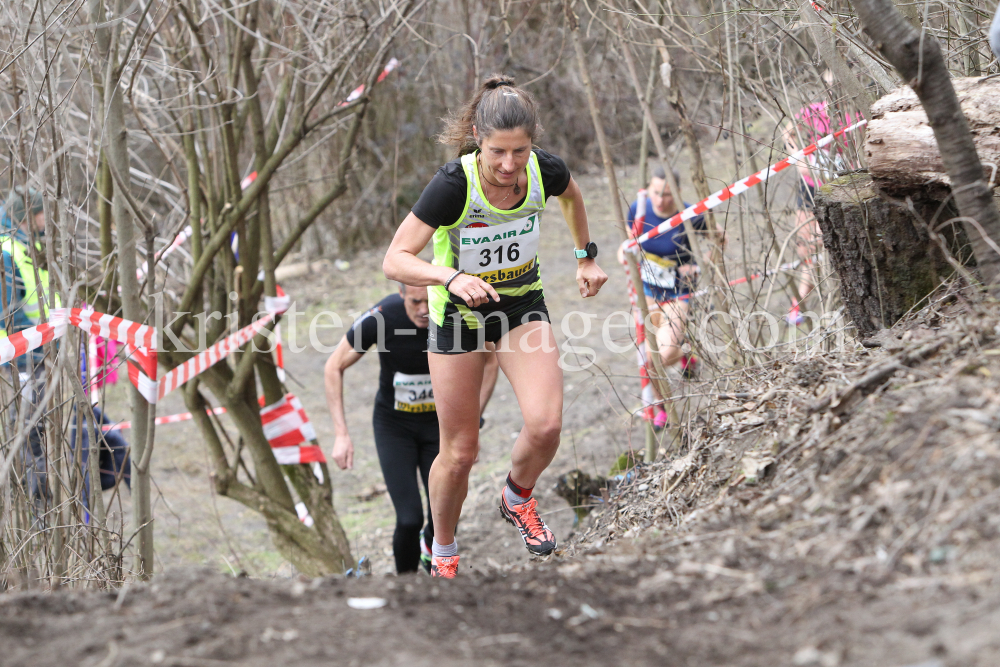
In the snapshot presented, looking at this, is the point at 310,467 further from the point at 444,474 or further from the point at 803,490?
the point at 803,490

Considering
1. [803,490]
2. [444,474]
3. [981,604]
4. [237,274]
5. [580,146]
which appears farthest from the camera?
[580,146]

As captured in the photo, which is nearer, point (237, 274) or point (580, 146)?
point (237, 274)

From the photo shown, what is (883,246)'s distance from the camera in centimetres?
312

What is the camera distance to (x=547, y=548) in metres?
3.57

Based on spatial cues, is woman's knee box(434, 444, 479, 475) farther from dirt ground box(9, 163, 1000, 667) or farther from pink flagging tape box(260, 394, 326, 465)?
pink flagging tape box(260, 394, 326, 465)

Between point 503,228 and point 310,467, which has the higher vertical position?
point 503,228

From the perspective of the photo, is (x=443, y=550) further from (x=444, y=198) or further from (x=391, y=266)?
(x=444, y=198)

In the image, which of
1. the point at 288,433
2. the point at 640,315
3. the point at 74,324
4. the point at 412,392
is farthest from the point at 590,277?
the point at 288,433

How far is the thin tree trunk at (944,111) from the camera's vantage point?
2.32 m

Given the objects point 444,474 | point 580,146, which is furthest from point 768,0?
point 580,146

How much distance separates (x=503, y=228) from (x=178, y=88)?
3169mm

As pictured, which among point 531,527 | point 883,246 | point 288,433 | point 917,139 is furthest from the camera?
point 288,433

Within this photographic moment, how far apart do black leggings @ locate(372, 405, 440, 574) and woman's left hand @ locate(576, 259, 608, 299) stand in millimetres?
1483

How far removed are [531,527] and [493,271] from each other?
1.15 meters
